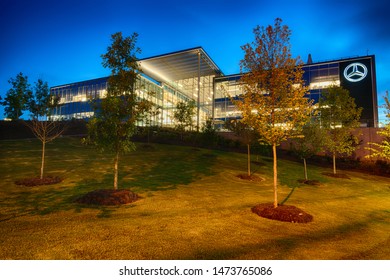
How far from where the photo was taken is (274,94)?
10172 millimetres

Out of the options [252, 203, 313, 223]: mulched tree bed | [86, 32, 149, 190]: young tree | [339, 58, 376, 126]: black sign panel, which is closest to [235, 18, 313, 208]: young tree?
[252, 203, 313, 223]: mulched tree bed

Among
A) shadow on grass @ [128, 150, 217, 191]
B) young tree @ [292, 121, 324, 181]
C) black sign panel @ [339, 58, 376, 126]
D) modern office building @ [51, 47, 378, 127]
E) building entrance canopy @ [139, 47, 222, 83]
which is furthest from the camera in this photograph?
building entrance canopy @ [139, 47, 222, 83]

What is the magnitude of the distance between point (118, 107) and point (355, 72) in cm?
5260

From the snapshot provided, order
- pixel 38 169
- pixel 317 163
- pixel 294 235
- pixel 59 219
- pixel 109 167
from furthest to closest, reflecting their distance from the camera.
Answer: pixel 317 163 → pixel 109 167 → pixel 38 169 → pixel 59 219 → pixel 294 235

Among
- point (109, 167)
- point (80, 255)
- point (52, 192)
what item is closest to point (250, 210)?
point (80, 255)

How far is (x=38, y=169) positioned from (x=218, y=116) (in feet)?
146

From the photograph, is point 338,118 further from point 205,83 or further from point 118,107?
point 205,83

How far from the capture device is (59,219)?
821 cm

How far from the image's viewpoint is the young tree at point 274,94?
990 centimetres

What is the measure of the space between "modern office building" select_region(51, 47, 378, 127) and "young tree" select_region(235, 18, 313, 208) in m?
22.3

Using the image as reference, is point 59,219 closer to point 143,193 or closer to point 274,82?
point 143,193

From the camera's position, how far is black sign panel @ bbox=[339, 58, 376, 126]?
4497 cm

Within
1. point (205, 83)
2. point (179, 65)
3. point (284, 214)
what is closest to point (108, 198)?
point (284, 214)

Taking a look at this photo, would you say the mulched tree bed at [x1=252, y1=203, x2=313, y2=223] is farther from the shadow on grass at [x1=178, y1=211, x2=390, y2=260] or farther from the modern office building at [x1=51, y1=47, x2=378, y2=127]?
the modern office building at [x1=51, y1=47, x2=378, y2=127]
